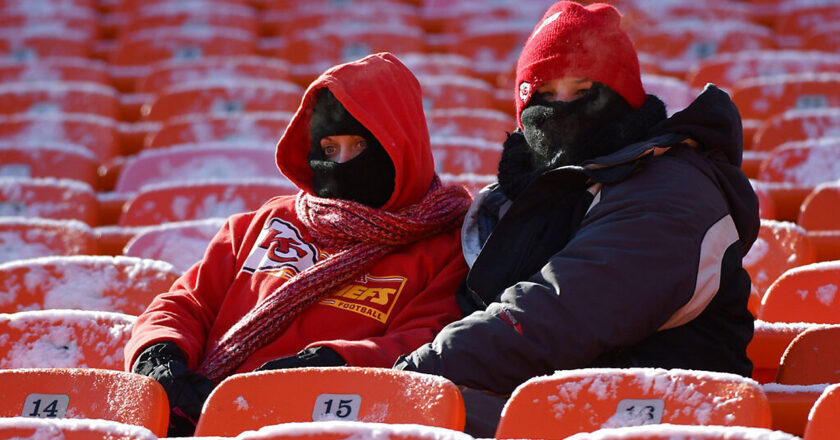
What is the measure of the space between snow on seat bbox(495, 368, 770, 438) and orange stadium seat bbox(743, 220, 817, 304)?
1.09 metres

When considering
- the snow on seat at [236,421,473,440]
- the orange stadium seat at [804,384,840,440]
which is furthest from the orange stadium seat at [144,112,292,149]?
the orange stadium seat at [804,384,840,440]

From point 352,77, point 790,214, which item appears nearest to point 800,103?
point 790,214

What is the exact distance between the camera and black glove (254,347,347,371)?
214cm

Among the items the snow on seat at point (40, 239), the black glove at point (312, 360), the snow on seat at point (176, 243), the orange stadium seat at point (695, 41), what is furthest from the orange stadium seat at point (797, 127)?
the black glove at point (312, 360)

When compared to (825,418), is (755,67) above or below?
below

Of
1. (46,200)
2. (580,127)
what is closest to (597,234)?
(580,127)

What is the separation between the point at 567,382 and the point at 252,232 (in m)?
1.03

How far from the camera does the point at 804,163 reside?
3.66 m

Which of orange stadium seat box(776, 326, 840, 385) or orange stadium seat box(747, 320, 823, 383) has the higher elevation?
orange stadium seat box(776, 326, 840, 385)

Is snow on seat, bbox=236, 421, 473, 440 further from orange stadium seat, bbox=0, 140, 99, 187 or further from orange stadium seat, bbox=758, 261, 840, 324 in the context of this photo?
orange stadium seat, bbox=0, 140, 99, 187

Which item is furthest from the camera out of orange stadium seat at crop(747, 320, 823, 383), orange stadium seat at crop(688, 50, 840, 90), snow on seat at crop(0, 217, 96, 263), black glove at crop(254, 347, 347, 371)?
orange stadium seat at crop(688, 50, 840, 90)

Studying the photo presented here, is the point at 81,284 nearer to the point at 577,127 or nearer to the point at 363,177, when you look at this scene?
the point at 363,177

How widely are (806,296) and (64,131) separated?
3182mm

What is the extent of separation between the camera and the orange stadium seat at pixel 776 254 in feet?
8.90
